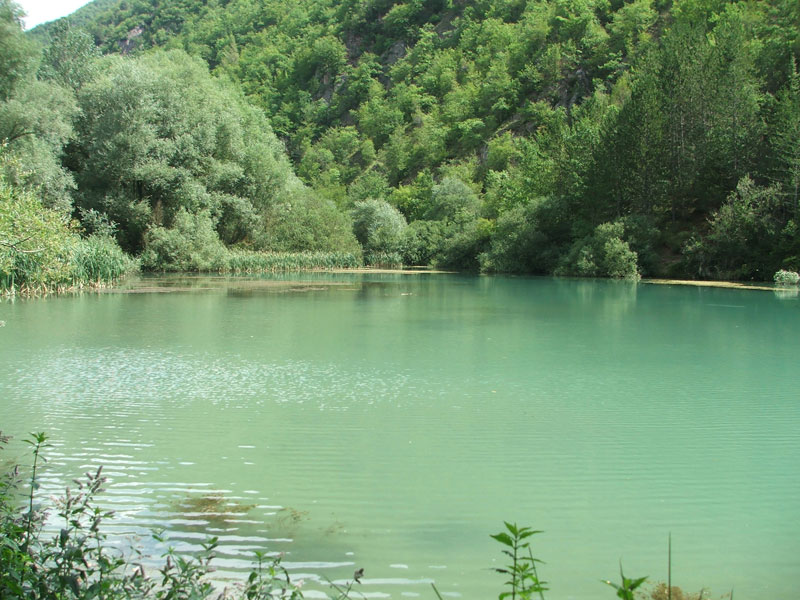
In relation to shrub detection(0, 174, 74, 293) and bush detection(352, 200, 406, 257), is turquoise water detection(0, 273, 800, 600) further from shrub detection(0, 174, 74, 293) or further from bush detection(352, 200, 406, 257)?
bush detection(352, 200, 406, 257)

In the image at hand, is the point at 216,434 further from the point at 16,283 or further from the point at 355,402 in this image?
the point at 16,283

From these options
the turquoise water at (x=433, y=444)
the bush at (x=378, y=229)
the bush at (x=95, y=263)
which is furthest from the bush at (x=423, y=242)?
the turquoise water at (x=433, y=444)

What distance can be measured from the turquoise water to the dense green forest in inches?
140

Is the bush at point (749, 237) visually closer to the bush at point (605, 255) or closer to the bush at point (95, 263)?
the bush at point (605, 255)

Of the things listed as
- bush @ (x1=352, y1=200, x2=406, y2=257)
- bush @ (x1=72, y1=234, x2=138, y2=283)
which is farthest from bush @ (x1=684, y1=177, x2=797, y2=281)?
bush @ (x1=72, y1=234, x2=138, y2=283)

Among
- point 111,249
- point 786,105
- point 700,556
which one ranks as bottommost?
point 700,556

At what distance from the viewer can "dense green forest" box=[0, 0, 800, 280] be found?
121 feet

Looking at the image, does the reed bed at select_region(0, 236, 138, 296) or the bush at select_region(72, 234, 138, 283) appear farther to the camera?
the bush at select_region(72, 234, 138, 283)

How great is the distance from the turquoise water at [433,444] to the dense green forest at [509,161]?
3560mm

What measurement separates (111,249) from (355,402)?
76.7 feet

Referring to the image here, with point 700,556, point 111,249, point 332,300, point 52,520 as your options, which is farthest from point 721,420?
point 111,249

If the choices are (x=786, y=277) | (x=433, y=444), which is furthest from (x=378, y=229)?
(x=433, y=444)

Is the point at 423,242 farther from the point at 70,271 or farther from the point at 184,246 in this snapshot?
the point at 70,271

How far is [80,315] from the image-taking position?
60.2ft
